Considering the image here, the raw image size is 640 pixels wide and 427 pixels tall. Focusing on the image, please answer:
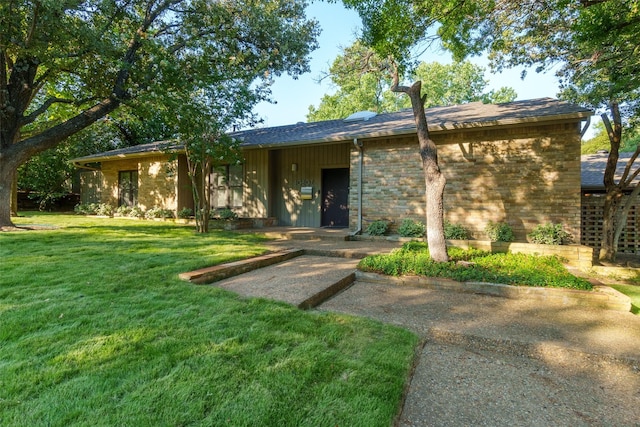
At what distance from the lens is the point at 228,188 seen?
11.6 meters

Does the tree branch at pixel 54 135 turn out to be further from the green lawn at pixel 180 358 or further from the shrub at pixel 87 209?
the shrub at pixel 87 209

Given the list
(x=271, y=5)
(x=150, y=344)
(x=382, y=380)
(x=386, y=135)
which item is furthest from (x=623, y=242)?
(x=271, y=5)

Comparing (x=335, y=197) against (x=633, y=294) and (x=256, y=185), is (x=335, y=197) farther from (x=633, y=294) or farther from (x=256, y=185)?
(x=633, y=294)

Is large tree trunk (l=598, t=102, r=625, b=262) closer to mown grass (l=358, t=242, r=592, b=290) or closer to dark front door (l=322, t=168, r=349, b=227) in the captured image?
mown grass (l=358, t=242, r=592, b=290)

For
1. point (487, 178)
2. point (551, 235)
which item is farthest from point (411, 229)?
point (551, 235)

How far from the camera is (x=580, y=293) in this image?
361cm

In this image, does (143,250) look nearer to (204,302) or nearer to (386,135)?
(204,302)

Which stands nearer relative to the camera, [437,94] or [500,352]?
[500,352]

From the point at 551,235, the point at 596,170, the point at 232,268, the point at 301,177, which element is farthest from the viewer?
the point at 596,170

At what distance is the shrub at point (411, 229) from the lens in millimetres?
7449

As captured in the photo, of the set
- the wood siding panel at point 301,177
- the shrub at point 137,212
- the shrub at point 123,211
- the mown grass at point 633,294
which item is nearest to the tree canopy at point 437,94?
the wood siding panel at point 301,177

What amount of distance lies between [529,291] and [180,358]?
12.6 feet

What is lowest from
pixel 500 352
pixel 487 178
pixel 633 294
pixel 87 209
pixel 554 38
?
pixel 633 294

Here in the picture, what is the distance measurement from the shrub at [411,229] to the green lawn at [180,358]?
4966mm
